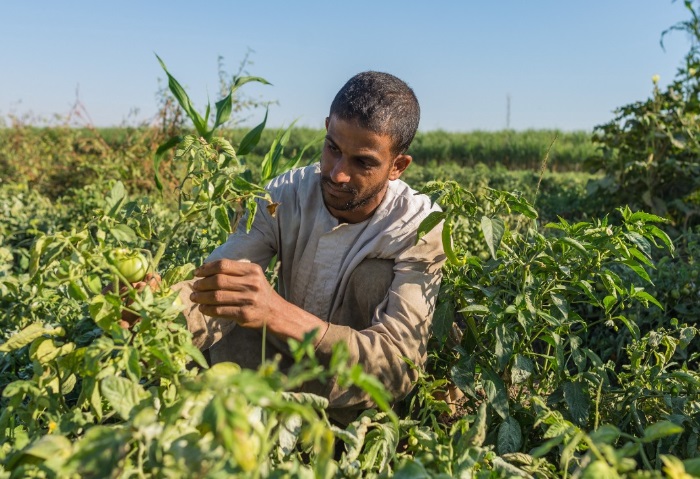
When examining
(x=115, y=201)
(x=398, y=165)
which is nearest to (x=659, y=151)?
(x=398, y=165)

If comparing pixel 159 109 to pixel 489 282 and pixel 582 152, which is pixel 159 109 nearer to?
pixel 489 282

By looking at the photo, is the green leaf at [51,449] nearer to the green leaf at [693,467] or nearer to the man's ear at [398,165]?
the green leaf at [693,467]

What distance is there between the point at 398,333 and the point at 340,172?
1.59 ft

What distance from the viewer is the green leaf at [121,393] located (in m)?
1.07

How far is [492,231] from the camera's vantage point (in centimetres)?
156

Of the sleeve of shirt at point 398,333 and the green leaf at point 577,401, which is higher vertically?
the sleeve of shirt at point 398,333

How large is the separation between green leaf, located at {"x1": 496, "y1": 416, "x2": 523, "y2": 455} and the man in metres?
0.28

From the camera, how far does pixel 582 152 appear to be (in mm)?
17953

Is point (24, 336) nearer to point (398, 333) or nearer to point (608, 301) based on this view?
A: point (398, 333)

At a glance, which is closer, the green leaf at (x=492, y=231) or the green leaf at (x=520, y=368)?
the green leaf at (x=492, y=231)

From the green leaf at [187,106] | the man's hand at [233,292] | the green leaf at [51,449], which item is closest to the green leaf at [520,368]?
the man's hand at [233,292]

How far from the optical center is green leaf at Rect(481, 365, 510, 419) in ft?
5.54

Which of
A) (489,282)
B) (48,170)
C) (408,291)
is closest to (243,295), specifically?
(408,291)

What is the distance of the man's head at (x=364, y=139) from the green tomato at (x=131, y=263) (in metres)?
0.75
